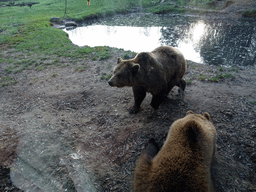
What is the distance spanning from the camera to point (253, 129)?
433 cm

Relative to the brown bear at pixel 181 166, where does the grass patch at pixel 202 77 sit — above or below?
below

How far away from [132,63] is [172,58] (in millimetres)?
1434

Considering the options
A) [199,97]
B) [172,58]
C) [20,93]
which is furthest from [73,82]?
[199,97]

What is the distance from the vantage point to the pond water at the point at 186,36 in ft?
36.8

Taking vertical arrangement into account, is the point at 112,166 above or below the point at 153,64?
below

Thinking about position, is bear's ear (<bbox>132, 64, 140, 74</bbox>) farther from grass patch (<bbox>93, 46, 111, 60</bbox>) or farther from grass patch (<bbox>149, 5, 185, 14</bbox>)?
grass patch (<bbox>149, 5, 185, 14</bbox>)

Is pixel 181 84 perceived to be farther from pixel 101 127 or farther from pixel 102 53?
pixel 102 53

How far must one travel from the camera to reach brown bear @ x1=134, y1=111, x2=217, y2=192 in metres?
1.98

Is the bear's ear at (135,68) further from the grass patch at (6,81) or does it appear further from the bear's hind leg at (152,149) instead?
the grass patch at (6,81)

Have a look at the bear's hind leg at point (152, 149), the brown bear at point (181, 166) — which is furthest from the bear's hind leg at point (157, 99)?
the brown bear at point (181, 166)

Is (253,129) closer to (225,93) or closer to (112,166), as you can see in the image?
(225,93)

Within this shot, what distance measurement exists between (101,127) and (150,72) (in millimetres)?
2185

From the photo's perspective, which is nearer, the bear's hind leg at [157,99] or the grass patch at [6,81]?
the bear's hind leg at [157,99]

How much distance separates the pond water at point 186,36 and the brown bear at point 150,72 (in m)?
6.47
